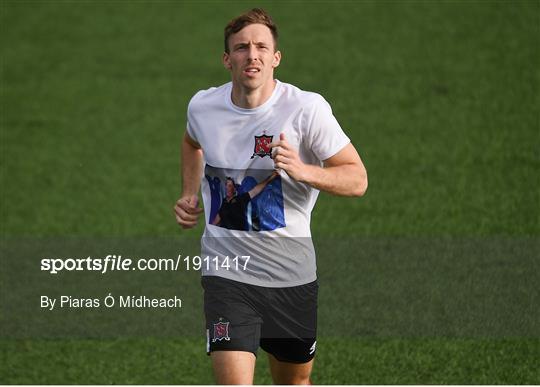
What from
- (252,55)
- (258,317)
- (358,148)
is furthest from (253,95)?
(358,148)

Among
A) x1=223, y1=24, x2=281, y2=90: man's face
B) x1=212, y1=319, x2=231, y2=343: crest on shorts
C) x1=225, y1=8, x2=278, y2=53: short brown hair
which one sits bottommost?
x1=212, y1=319, x2=231, y2=343: crest on shorts

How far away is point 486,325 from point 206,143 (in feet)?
11.6

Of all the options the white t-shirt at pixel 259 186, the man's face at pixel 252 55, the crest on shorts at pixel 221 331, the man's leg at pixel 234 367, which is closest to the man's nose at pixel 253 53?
the man's face at pixel 252 55

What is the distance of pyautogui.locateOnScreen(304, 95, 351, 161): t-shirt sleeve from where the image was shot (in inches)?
215

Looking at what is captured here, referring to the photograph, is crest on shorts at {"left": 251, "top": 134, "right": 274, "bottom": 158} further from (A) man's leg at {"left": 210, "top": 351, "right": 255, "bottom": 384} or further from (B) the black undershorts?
(A) man's leg at {"left": 210, "top": 351, "right": 255, "bottom": 384}

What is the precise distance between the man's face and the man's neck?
0.03m

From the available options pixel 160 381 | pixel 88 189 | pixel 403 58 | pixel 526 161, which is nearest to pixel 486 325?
pixel 160 381

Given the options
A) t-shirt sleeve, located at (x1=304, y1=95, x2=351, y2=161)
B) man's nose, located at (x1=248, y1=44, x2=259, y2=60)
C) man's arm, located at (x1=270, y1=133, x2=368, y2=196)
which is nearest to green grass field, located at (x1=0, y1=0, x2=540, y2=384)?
man's arm, located at (x1=270, y1=133, x2=368, y2=196)

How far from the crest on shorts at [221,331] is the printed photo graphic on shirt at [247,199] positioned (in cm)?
47

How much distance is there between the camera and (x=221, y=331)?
552 cm

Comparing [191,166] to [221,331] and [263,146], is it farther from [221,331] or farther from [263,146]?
[221,331]

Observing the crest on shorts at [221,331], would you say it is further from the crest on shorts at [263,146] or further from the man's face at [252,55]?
the man's face at [252,55]

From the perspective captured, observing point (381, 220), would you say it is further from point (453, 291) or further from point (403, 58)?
point (403, 58)

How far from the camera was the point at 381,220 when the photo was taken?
35.1 feet
